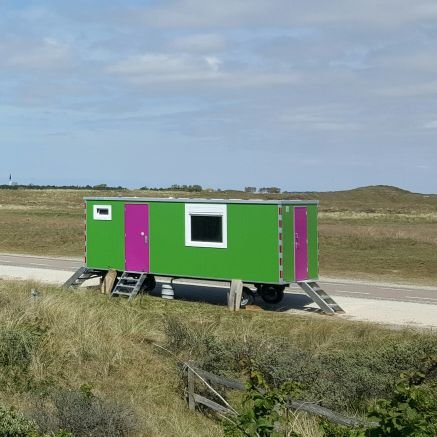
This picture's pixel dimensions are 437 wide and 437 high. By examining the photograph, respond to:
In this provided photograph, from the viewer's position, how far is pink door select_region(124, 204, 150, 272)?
20.0 metres

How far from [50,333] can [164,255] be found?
22.7 ft

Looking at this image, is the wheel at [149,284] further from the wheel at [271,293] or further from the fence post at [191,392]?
the fence post at [191,392]

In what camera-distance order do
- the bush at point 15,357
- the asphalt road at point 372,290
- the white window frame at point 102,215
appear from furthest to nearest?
the white window frame at point 102,215 → the asphalt road at point 372,290 → the bush at point 15,357

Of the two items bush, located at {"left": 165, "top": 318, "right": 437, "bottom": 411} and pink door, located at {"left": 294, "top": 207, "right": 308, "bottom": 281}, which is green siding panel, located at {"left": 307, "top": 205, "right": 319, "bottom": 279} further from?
bush, located at {"left": 165, "top": 318, "right": 437, "bottom": 411}

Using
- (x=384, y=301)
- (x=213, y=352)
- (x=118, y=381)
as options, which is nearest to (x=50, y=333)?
(x=118, y=381)

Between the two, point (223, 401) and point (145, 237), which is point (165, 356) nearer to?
point (223, 401)

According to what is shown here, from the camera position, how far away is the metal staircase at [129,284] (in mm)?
19552

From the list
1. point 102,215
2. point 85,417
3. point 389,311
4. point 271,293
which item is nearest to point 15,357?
point 85,417

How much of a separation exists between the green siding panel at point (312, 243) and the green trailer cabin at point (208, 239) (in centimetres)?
2

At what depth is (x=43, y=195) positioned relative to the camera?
123250mm

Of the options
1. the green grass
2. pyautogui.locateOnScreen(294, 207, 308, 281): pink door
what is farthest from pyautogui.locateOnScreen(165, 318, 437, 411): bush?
pyautogui.locateOnScreen(294, 207, 308, 281): pink door

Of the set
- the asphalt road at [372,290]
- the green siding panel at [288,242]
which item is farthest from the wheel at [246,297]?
the asphalt road at [372,290]

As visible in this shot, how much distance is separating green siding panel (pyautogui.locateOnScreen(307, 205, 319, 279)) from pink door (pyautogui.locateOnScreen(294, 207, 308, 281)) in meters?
0.16

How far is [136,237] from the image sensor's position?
20.2 m
